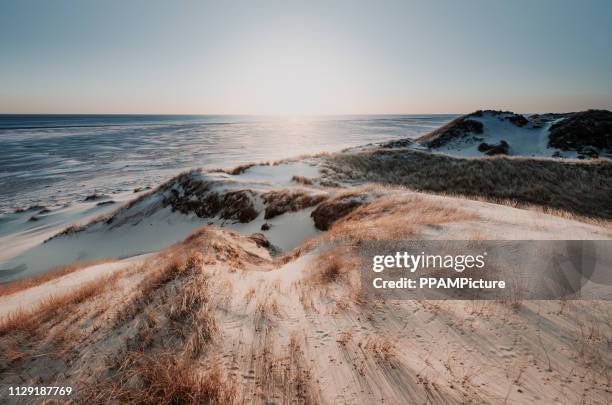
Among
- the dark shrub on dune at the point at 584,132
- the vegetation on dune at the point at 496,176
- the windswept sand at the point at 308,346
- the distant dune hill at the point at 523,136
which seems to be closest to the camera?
the windswept sand at the point at 308,346

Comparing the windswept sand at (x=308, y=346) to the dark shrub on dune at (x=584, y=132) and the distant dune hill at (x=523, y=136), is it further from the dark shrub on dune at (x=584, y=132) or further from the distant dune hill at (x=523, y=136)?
the dark shrub on dune at (x=584, y=132)

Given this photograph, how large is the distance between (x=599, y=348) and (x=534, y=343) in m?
0.59

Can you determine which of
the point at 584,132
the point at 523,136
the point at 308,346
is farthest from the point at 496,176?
the point at 584,132

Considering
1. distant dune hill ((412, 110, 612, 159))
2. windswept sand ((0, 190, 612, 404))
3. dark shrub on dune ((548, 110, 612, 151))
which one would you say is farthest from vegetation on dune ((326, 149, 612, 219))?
dark shrub on dune ((548, 110, 612, 151))

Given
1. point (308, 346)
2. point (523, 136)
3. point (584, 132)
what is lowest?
point (308, 346)

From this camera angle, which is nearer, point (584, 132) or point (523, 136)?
point (584, 132)

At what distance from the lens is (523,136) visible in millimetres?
53531

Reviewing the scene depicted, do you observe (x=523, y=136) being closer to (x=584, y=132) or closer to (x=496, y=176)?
(x=584, y=132)

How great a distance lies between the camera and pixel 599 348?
9.99 feet

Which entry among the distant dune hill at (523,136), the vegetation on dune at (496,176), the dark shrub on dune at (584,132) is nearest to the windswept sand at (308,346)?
the vegetation on dune at (496,176)

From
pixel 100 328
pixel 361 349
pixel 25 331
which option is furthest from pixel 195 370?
pixel 25 331

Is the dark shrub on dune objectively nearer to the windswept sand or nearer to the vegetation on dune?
the vegetation on dune

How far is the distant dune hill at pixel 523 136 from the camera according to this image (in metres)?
Answer: 45.4

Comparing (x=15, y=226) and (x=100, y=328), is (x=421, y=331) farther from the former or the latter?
(x=15, y=226)
